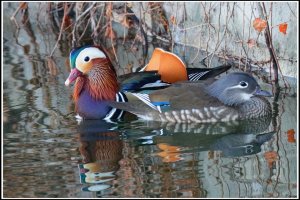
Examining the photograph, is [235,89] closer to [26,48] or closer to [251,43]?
[251,43]

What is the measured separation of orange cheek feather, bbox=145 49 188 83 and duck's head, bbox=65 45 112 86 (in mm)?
442

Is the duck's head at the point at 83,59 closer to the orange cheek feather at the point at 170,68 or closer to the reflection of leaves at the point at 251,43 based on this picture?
the orange cheek feather at the point at 170,68

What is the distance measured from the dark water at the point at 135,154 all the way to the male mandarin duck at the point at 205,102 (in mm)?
85

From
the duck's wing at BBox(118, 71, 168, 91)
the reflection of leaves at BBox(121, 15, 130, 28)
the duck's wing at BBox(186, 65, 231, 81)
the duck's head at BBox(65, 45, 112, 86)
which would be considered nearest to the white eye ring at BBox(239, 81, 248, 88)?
the duck's wing at BBox(186, 65, 231, 81)

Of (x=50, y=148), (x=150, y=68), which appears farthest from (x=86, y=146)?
(x=150, y=68)

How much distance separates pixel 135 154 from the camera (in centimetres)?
569

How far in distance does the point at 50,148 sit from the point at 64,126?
0.58 m

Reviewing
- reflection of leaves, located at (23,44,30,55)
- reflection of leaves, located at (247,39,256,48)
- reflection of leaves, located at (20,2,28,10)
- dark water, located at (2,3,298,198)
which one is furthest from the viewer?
reflection of leaves, located at (20,2,28,10)

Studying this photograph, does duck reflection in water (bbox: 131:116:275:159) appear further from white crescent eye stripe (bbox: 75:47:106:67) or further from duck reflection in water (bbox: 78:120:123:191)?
white crescent eye stripe (bbox: 75:47:106:67)

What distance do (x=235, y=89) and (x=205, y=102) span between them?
25 cm

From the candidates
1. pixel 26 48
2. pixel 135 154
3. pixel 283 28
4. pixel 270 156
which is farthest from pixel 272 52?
pixel 26 48

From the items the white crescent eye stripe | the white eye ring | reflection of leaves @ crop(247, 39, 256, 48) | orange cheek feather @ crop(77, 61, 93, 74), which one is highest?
reflection of leaves @ crop(247, 39, 256, 48)

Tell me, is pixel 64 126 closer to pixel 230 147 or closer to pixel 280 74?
pixel 230 147

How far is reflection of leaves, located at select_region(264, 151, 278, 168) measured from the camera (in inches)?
213
